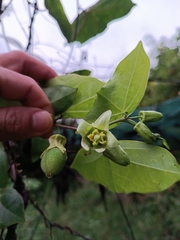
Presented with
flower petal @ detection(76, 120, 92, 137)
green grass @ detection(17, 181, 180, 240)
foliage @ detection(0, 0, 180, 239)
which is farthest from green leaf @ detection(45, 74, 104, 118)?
green grass @ detection(17, 181, 180, 240)

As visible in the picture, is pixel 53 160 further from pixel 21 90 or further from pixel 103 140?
pixel 21 90

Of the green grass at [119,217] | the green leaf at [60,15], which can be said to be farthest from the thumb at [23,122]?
the green grass at [119,217]

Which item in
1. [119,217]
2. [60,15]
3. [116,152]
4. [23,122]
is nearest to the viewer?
[116,152]

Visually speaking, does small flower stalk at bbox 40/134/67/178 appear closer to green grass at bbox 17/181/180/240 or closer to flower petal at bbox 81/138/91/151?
flower petal at bbox 81/138/91/151

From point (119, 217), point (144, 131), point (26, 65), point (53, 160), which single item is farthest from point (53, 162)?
point (119, 217)

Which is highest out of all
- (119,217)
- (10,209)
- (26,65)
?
(26,65)
